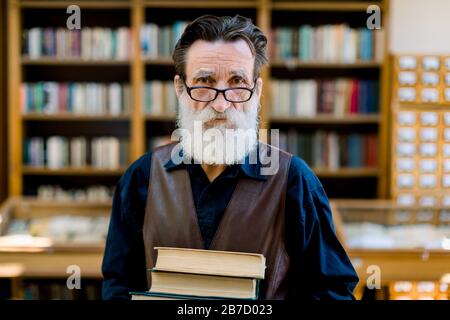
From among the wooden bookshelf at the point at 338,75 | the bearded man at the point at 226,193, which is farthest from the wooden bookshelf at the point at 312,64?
the bearded man at the point at 226,193

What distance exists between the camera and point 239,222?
3.50ft

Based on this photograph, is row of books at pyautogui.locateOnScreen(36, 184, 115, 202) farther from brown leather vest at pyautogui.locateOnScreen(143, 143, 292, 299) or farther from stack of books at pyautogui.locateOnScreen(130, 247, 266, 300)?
stack of books at pyautogui.locateOnScreen(130, 247, 266, 300)

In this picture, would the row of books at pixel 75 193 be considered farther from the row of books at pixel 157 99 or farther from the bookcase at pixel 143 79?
the row of books at pixel 157 99

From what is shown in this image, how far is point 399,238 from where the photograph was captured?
2.64 metres

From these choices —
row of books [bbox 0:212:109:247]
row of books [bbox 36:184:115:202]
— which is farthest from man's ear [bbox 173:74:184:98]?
row of books [bbox 36:184:115:202]

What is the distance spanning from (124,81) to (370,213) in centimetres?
201

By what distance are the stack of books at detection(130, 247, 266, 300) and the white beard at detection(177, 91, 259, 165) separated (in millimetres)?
231

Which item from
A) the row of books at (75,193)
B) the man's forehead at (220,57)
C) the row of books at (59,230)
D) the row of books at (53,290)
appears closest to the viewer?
the man's forehead at (220,57)

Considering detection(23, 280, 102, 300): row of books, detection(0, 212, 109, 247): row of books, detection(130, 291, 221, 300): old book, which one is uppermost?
detection(130, 291, 221, 300): old book

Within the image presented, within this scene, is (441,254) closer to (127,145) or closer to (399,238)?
(399,238)

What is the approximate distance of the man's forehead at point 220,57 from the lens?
3.33 ft

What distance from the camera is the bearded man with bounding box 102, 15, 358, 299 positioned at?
40.4 inches

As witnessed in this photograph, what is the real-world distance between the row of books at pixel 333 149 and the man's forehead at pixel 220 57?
2519 mm
